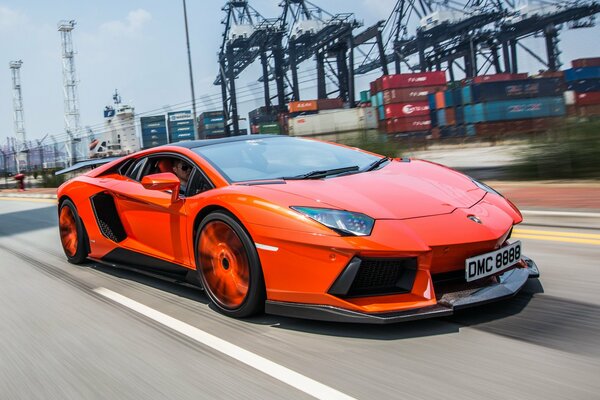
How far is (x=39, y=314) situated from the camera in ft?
12.8

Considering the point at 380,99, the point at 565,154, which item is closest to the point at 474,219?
the point at 565,154

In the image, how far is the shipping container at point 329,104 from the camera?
5616 cm

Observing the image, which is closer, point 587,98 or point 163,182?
point 163,182

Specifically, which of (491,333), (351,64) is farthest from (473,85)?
(491,333)

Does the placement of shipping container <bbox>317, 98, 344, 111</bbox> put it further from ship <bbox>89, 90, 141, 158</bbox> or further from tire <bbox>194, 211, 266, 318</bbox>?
tire <bbox>194, 211, 266, 318</bbox>

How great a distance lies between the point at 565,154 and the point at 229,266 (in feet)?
28.8

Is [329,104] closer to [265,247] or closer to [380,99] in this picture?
[380,99]

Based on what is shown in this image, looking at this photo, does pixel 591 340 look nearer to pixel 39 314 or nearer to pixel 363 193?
pixel 363 193

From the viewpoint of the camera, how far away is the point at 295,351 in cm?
279

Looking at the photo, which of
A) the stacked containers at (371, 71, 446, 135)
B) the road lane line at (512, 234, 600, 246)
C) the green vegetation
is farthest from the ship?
the stacked containers at (371, 71, 446, 135)

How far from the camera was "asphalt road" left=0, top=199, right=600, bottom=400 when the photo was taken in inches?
91.7

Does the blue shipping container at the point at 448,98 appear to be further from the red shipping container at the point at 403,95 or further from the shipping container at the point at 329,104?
the shipping container at the point at 329,104

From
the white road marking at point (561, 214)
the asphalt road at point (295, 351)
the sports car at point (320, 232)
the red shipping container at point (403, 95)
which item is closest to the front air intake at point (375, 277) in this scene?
the sports car at point (320, 232)

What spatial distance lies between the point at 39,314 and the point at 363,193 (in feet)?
7.99
